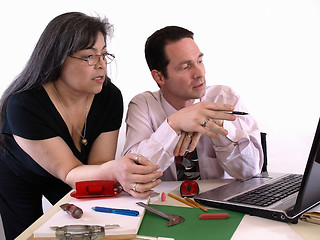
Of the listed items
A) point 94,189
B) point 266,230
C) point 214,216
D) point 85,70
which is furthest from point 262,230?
point 85,70

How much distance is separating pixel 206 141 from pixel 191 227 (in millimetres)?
727

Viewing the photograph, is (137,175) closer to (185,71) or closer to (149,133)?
(149,133)

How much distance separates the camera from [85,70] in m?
1.45

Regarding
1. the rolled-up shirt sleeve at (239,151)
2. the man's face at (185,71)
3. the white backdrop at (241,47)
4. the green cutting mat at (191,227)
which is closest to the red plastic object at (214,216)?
the green cutting mat at (191,227)

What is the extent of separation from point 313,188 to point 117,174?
1.95ft

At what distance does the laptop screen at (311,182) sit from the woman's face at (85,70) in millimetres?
904

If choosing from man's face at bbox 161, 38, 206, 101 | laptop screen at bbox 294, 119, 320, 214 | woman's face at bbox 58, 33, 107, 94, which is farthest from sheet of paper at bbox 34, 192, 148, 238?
man's face at bbox 161, 38, 206, 101

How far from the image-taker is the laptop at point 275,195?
827 millimetres

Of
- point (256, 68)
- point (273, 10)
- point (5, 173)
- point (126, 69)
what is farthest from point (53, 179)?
point (273, 10)

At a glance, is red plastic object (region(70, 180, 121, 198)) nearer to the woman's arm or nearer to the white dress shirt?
the woman's arm

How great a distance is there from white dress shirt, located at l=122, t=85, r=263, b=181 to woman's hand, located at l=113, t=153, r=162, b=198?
19 cm

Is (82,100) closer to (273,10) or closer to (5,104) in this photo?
(5,104)

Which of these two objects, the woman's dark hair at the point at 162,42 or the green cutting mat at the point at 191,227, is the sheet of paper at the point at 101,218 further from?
the woman's dark hair at the point at 162,42

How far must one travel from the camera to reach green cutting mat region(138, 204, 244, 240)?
88 cm
